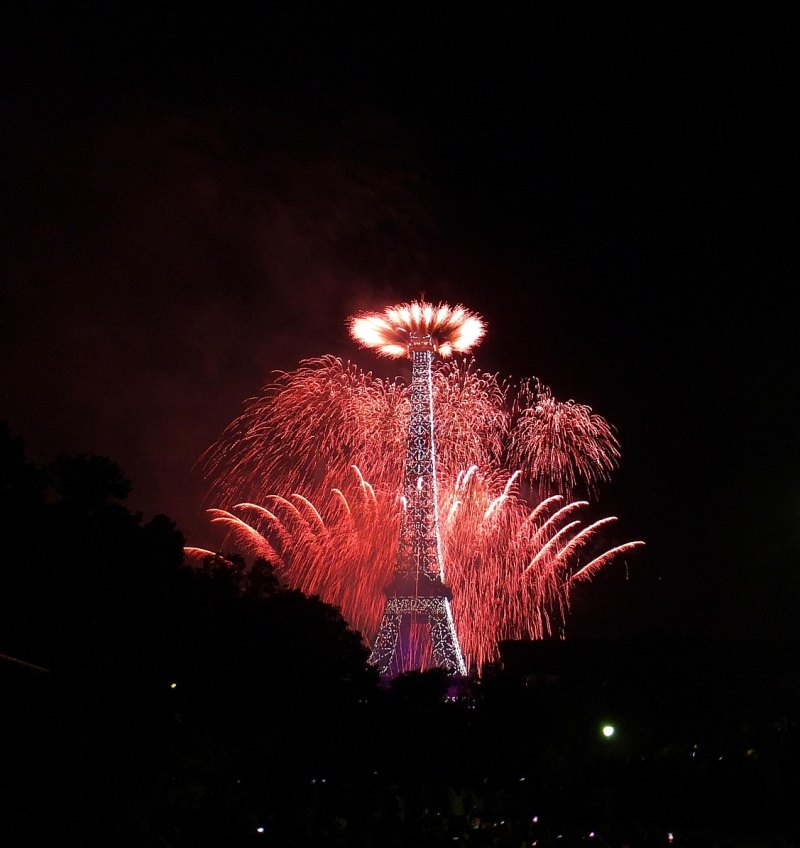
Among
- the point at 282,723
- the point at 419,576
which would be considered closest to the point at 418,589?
the point at 419,576

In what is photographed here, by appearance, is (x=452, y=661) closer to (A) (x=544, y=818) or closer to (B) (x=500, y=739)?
(B) (x=500, y=739)

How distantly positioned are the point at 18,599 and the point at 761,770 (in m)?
18.0

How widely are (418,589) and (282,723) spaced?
16616 mm

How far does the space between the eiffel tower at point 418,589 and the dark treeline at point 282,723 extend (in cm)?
562

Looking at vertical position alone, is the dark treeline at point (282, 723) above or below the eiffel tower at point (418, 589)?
below

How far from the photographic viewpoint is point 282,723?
2564cm

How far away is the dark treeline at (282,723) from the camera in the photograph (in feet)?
37.1

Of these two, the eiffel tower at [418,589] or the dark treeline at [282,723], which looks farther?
the eiffel tower at [418,589]

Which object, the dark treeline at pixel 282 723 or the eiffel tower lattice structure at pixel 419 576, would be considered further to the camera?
the eiffel tower lattice structure at pixel 419 576

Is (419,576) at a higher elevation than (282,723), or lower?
higher

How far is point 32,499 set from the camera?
23.8 metres

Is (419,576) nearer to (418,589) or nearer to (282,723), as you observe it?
(418,589)

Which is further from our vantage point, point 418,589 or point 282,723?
point 418,589

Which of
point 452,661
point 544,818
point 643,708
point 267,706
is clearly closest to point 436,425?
point 452,661
